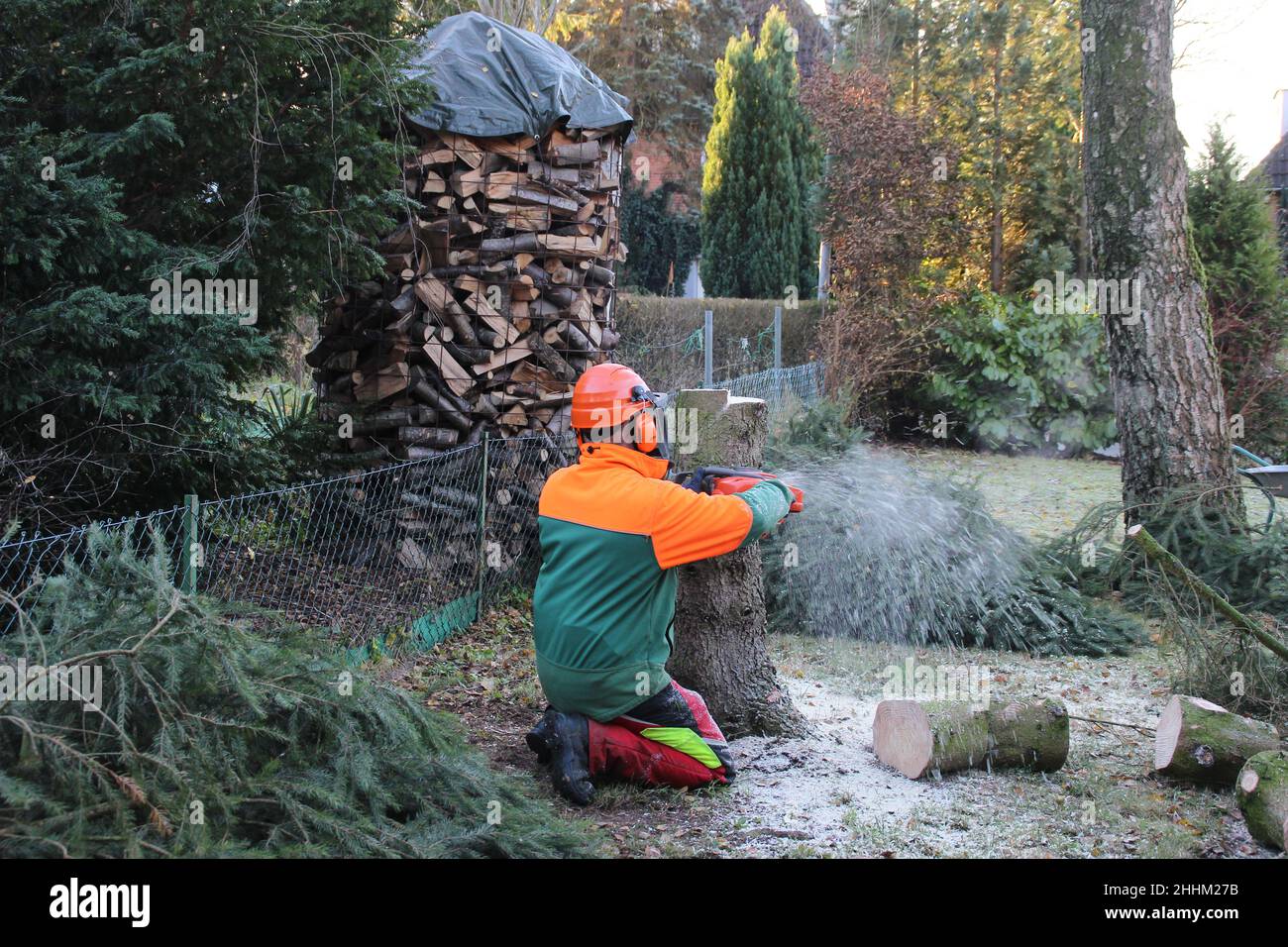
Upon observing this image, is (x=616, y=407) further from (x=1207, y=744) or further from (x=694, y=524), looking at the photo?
(x=1207, y=744)

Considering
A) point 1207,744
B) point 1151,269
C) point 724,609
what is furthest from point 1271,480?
point 724,609

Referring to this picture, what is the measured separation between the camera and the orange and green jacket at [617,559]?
3758 mm

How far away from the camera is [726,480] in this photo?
406 cm

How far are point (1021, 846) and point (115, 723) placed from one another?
9.55 ft

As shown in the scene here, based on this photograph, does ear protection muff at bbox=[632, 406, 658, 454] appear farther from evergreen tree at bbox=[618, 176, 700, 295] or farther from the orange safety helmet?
evergreen tree at bbox=[618, 176, 700, 295]

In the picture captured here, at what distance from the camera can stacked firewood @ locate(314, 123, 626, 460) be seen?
6.61 meters

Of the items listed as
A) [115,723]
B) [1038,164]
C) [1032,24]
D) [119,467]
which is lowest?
[115,723]

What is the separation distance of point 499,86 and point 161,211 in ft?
8.95

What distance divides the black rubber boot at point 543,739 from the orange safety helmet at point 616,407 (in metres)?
1.07

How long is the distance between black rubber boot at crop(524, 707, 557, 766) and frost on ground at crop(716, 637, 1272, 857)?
710mm

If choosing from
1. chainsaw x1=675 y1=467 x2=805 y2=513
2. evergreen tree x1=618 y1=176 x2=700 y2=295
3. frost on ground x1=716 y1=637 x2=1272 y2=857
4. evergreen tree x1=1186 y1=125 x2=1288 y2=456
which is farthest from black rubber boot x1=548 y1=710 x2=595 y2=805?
evergreen tree x1=618 y1=176 x2=700 y2=295

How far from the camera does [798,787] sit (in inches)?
165

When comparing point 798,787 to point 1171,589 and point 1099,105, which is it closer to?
point 1171,589
